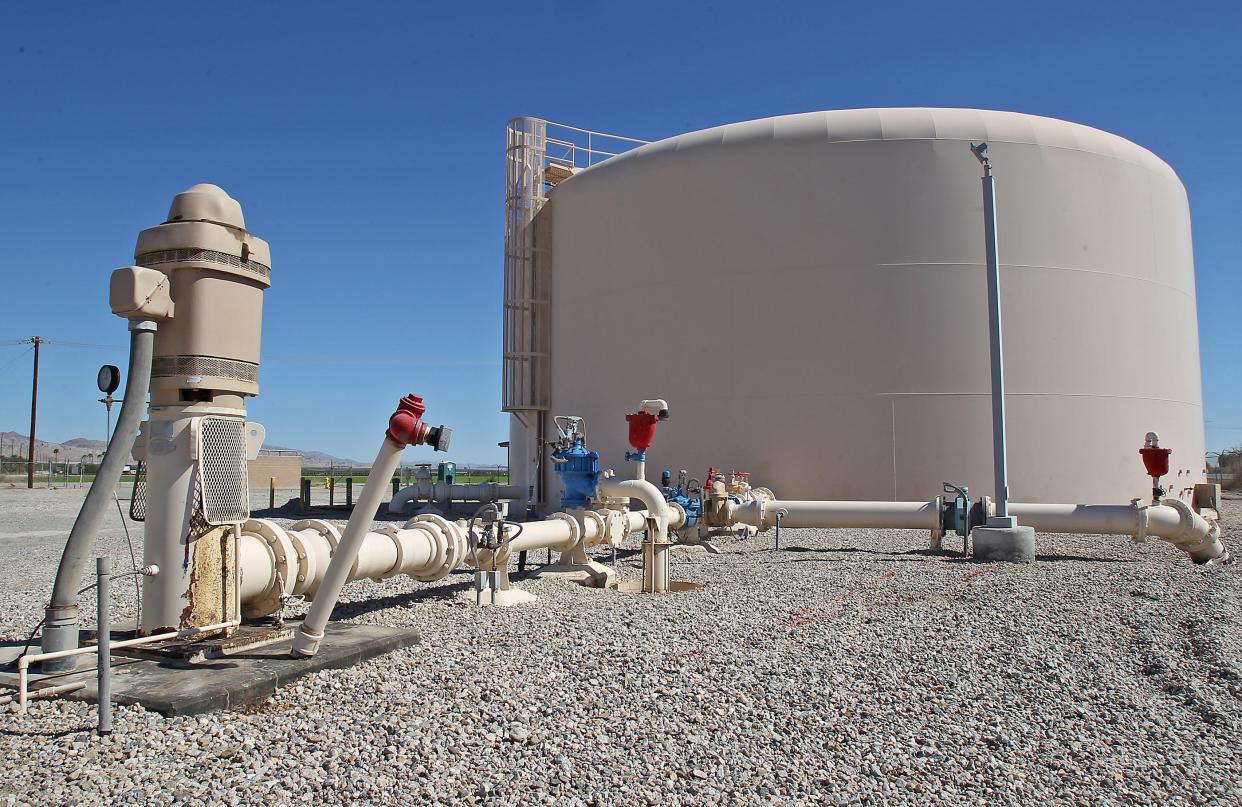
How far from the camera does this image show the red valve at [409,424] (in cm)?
457

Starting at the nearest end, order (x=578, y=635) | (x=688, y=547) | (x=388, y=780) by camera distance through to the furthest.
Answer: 1. (x=388, y=780)
2. (x=578, y=635)
3. (x=688, y=547)

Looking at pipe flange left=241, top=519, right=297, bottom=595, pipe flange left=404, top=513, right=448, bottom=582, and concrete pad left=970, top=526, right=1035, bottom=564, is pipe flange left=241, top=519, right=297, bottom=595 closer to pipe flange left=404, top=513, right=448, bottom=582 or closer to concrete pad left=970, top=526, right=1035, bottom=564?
pipe flange left=404, top=513, right=448, bottom=582

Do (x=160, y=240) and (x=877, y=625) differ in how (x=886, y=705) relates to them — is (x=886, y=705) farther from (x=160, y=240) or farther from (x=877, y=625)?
(x=160, y=240)

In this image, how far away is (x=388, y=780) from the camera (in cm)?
327

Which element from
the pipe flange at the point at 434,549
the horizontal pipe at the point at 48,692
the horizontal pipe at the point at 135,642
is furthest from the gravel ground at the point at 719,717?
the pipe flange at the point at 434,549

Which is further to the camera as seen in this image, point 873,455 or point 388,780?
point 873,455

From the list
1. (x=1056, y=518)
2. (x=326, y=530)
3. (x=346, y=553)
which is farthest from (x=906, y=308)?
(x=346, y=553)

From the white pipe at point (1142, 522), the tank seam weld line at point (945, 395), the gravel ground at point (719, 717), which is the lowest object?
the gravel ground at point (719, 717)

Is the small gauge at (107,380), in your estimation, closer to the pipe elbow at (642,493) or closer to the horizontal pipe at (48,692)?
the horizontal pipe at (48,692)

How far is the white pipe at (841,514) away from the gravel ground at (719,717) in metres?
4.77

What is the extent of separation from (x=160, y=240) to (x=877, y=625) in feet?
17.0

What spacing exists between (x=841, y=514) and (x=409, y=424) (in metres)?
9.13

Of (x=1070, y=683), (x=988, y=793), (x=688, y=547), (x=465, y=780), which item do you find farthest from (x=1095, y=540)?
(x=465, y=780)

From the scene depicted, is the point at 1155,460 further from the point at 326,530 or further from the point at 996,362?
the point at 326,530
